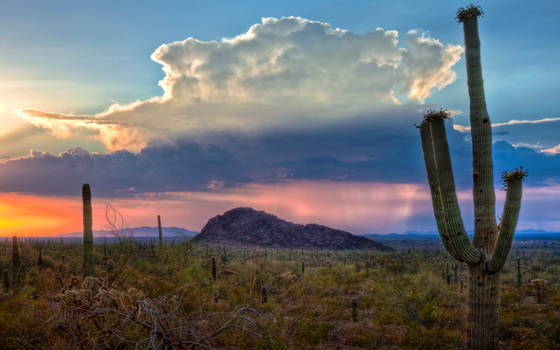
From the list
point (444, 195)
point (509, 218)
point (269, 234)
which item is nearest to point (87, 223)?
point (444, 195)

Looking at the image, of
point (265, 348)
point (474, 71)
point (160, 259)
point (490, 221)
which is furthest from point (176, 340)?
point (160, 259)

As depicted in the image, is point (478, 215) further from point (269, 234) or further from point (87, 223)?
point (269, 234)

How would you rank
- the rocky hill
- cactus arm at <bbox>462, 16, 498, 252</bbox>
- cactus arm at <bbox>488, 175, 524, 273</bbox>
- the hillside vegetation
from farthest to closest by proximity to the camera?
the rocky hill
cactus arm at <bbox>462, 16, 498, 252</bbox>
cactus arm at <bbox>488, 175, 524, 273</bbox>
the hillside vegetation

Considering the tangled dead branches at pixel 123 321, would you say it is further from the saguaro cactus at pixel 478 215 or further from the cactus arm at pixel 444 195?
the saguaro cactus at pixel 478 215

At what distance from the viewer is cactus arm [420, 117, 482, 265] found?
349 inches

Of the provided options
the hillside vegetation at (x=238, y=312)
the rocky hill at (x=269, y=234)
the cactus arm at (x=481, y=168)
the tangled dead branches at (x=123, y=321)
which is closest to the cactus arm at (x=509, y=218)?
the cactus arm at (x=481, y=168)

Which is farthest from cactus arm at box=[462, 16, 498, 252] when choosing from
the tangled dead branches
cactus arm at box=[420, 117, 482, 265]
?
the tangled dead branches

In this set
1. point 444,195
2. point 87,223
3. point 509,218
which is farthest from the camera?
point 87,223

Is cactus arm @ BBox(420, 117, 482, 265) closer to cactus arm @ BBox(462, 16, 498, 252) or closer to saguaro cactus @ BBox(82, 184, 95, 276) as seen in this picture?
cactus arm @ BBox(462, 16, 498, 252)

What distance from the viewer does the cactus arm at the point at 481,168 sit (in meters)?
9.27

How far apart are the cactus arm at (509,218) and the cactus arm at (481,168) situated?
1.44 ft

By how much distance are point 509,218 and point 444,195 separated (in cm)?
130

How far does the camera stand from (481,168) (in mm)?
9375

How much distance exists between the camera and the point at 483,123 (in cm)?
946
